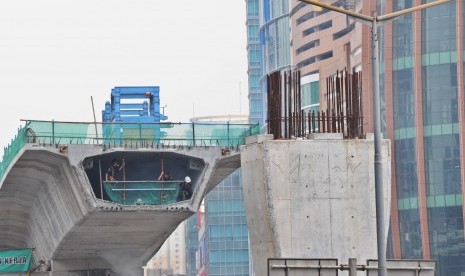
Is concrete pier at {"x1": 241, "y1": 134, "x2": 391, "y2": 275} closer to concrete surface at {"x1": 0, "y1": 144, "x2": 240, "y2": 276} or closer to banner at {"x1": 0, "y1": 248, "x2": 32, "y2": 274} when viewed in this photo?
concrete surface at {"x1": 0, "y1": 144, "x2": 240, "y2": 276}

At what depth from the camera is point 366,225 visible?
2041 inches

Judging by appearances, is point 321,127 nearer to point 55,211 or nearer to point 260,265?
point 260,265

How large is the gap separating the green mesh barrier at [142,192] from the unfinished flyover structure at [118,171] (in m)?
0.04

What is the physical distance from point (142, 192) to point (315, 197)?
475 inches

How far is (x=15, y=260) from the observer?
252 ft

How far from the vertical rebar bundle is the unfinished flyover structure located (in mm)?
5008

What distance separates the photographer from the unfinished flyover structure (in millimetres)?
58656

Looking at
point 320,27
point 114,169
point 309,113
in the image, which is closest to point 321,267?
point 309,113

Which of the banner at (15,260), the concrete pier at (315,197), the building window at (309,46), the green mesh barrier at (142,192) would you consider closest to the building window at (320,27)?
the building window at (309,46)

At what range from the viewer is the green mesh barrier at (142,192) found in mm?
60906

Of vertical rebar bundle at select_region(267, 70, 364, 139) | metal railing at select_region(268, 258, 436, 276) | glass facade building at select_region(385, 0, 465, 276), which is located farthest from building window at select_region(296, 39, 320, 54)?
metal railing at select_region(268, 258, 436, 276)

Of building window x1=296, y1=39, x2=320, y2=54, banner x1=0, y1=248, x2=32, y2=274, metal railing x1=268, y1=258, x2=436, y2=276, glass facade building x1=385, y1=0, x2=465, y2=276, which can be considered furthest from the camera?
building window x1=296, y1=39, x2=320, y2=54

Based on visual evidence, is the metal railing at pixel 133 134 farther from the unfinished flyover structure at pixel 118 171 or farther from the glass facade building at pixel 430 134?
the glass facade building at pixel 430 134

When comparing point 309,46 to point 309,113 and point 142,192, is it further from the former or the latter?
point 309,113
